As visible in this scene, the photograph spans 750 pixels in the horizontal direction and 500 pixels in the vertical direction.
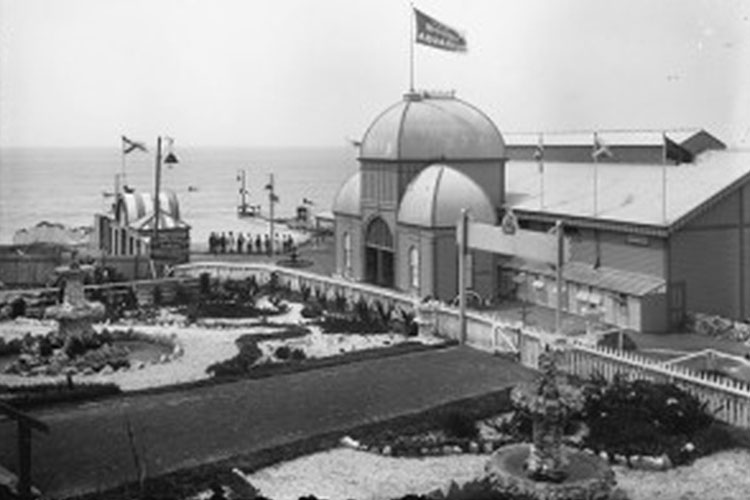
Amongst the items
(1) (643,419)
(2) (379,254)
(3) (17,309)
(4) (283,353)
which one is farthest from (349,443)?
→ (2) (379,254)

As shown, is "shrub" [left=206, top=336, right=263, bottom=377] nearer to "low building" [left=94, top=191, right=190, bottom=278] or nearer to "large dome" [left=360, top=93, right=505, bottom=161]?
"large dome" [left=360, top=93, right=505, bottom=161]

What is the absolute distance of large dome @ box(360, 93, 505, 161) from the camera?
4581 centimetres

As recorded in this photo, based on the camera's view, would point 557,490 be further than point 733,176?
No

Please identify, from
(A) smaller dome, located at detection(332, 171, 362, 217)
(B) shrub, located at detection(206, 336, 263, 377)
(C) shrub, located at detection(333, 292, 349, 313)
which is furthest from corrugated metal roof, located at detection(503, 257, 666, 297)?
(B) shrub, located at detection(206, 336, 263, 377)

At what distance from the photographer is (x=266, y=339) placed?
33500 millimetres

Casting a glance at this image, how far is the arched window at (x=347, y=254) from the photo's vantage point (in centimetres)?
4928

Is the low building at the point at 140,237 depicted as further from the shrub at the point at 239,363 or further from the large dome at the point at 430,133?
the shrub at the point at 239,363

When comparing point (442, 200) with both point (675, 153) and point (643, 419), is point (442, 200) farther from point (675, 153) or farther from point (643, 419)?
point (643, 419)

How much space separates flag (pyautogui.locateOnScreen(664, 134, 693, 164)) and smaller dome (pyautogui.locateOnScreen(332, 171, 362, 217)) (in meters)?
15.6

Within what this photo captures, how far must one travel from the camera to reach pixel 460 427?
73.4 feet

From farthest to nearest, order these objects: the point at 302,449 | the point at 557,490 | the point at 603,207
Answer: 1. the point at 603,207
2. the point at 302,449
3. the point at 557,490

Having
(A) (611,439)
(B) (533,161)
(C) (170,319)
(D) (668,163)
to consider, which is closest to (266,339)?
(C) (170,319)

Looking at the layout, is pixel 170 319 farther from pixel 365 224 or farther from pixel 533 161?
pixel 533 161

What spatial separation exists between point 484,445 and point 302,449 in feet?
13.5
